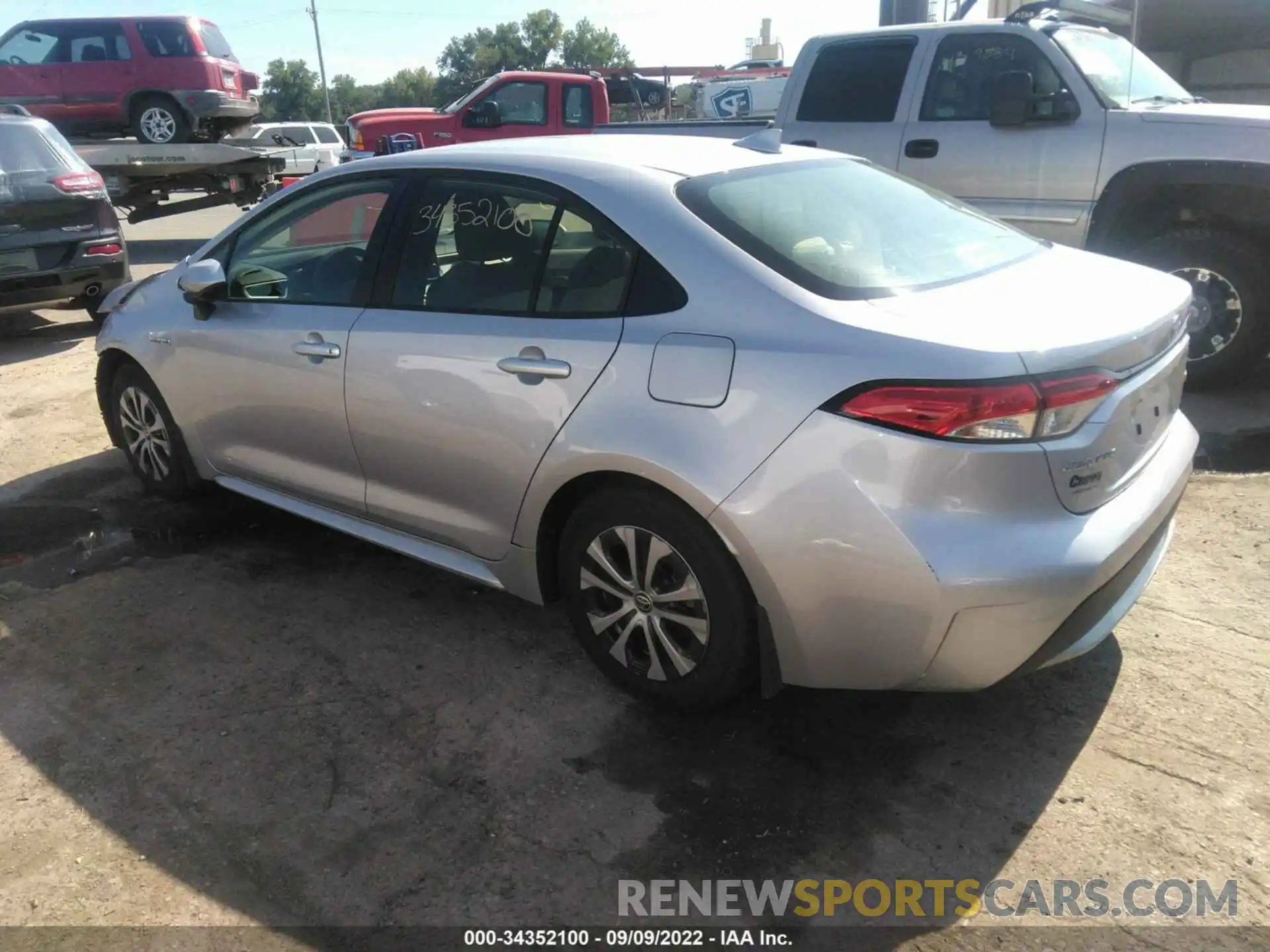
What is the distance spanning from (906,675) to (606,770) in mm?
873

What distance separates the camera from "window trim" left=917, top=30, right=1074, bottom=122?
610 centimetres

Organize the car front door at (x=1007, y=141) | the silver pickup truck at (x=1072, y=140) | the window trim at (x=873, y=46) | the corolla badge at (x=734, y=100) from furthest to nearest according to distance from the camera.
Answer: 1. the corolla badge at (x=734, y=100)
2. the window trim at (x=873, y=46)
3. the car front door at (x=1007, y=141)
4. the silver pickup truck at (x=1072, y=140)

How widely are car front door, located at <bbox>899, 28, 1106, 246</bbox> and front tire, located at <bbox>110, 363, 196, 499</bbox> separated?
4.76 m

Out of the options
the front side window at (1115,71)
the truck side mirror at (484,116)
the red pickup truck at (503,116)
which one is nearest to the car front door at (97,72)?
the red pickup truck at (503,116)

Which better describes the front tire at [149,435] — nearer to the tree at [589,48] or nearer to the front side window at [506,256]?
the front side window at [506,256]

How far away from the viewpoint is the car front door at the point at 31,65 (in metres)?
13.9

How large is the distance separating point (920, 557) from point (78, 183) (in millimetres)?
8260

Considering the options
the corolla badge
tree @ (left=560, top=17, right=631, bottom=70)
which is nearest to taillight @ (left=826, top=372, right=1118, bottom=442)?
the corolla badge

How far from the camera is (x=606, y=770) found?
2.83m

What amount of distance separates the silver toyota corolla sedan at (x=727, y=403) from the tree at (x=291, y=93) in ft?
320

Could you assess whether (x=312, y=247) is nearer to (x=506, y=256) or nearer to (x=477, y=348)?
(x=506, y=256)

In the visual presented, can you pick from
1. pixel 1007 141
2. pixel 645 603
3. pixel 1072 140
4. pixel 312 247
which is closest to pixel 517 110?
pixel 1007 141

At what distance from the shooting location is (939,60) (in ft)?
21.5

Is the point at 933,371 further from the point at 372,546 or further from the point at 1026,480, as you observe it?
the point at 372,546
